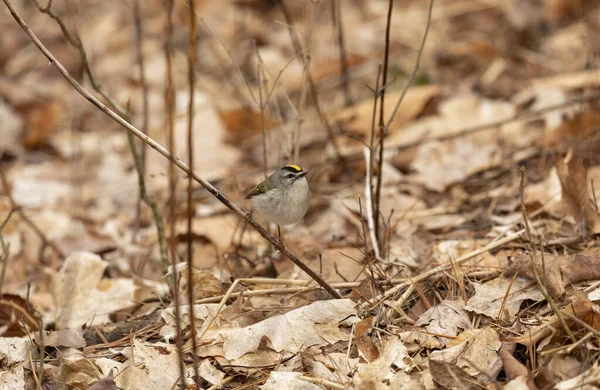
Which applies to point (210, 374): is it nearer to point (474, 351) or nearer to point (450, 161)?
point (474, 351)

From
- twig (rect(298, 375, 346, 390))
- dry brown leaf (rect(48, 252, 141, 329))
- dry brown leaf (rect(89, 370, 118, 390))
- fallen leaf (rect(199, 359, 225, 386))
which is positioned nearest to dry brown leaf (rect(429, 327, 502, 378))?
twig (rect(298, 375, 346, 390))

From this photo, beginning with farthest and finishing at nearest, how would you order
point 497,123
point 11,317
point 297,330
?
point 497,123 → point 11,317 → point 297,330

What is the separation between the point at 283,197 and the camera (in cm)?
413

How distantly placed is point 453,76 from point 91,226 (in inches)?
170

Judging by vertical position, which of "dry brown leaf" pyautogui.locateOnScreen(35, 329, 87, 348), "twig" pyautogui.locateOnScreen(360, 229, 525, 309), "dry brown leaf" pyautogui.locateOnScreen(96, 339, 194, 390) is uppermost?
"twig" pyautogui.locateOnScreen(360, 229, 525, 309)

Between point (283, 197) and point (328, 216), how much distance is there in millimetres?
1336

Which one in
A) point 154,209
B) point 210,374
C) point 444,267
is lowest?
point 210,374

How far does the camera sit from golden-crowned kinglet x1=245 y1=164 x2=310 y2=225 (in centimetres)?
410

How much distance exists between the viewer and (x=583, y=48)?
7.78 m

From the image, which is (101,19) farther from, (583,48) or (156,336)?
(156,336)

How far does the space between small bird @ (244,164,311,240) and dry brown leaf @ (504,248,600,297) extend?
1.30 m

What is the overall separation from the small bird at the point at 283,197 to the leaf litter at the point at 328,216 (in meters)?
0.32

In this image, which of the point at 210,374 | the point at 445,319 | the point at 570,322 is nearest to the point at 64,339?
the point at 210,374

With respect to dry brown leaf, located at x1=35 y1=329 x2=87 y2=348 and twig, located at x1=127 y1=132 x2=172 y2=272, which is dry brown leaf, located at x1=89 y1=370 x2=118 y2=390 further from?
twig, located at x1=127 y1=132 x2=172 y2=272
